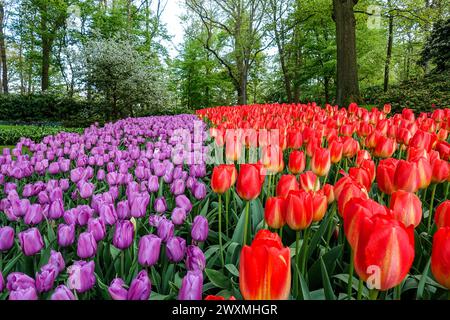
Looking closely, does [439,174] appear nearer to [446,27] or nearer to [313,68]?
[446,27]

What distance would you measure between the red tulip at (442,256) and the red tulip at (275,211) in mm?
471

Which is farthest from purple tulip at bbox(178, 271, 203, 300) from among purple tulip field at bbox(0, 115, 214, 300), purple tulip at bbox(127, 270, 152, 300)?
purple tulip at bbox(127, 270, 152, 300)

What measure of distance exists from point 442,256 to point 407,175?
1.87 ft

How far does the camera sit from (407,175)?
4.20 feet

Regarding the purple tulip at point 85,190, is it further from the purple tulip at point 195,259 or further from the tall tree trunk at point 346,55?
the tall tree trunk at point 346,55

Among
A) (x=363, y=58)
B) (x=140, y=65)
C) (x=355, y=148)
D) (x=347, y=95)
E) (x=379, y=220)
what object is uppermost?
(x=363, y=58)

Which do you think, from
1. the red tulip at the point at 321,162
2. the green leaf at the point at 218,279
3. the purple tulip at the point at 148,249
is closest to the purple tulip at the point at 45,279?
the purple tulip at the point at 148,249

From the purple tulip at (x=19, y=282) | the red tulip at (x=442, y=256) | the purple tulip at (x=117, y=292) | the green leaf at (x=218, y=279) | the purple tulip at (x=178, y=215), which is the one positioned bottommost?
the green leaf at (x=218, y=279)

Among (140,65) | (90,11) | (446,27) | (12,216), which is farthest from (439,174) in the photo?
(90,11)

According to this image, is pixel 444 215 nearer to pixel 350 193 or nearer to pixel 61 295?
pixel 350 193

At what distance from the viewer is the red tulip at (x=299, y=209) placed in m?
1.10

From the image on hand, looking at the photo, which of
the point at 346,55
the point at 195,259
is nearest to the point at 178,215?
the point at 195,259

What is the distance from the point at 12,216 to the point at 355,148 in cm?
185
